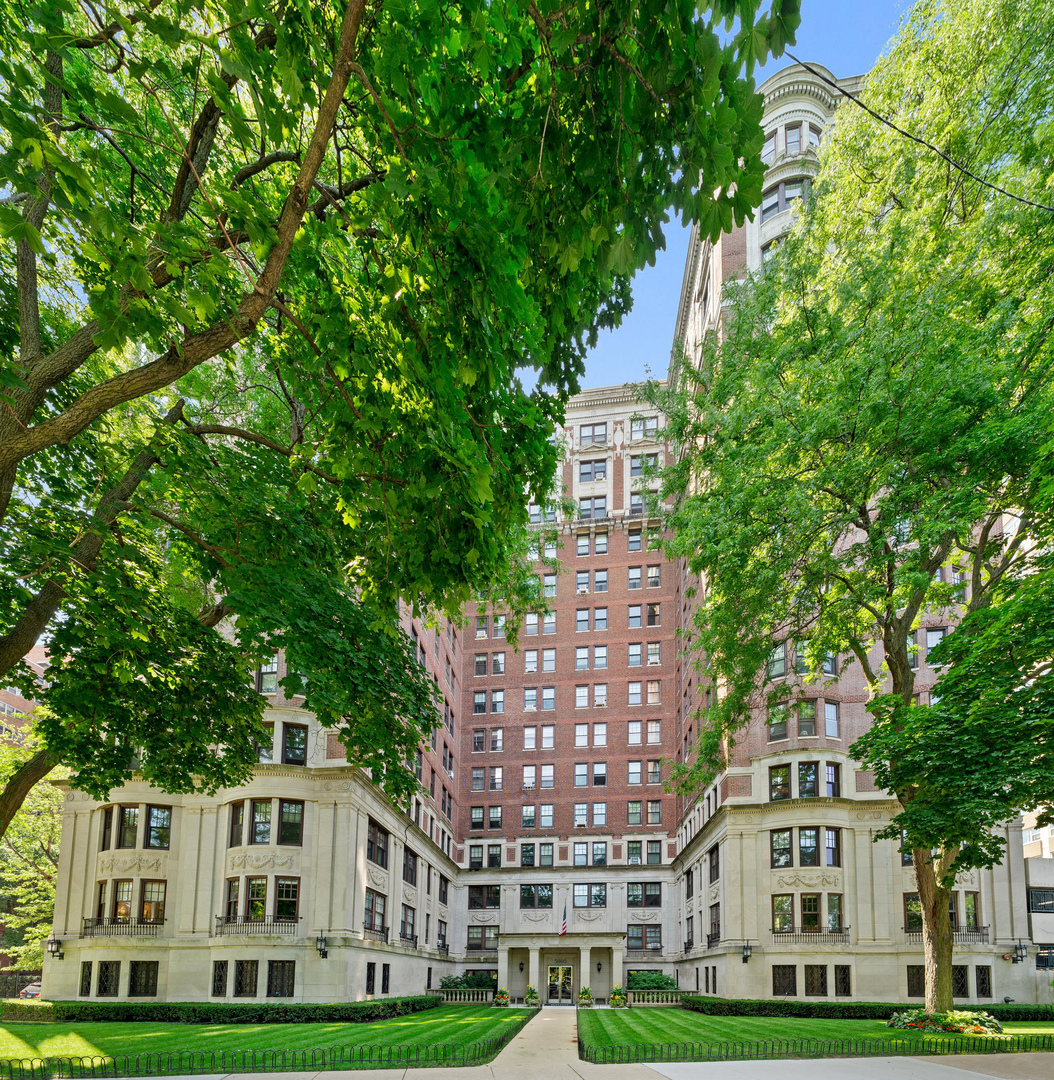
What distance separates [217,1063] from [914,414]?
1949cm

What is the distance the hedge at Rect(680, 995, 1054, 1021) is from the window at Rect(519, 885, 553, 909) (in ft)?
73.2

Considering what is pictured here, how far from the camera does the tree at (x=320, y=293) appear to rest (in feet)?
20.9

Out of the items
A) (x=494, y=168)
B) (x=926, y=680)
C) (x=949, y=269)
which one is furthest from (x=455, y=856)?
(x=494, y=168)

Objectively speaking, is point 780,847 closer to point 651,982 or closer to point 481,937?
point 651,982

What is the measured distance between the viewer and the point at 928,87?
20.5m

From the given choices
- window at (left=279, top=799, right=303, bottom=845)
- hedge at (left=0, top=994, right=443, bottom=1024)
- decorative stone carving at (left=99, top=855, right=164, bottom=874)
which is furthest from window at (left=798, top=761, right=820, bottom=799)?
decorative stone carving at (left=99, top=855, right=164, bottom=874)

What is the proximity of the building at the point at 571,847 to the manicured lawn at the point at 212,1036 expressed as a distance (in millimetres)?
4936

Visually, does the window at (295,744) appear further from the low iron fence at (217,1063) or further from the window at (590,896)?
the window at (590,896)

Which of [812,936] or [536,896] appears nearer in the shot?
[812,936]

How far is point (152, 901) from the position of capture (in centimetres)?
3428

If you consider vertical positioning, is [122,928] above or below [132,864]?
below

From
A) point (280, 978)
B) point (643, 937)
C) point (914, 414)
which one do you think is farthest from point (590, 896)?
point (914, 414)

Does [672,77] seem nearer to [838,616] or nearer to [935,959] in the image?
[838,616]

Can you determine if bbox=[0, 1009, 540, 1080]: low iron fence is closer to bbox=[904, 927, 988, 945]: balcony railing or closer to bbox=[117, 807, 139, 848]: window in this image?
bbox=[117, 807, 139, 848]: window
